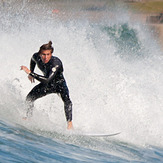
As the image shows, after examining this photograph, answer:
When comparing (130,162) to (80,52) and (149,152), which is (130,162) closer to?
(149,152)

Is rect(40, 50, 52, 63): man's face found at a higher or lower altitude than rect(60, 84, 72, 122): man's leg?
higher

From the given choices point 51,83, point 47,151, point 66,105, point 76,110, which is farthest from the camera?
point 76,110

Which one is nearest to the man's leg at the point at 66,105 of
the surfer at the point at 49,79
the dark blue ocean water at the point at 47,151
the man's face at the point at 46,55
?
the surfer at the point at 49,79

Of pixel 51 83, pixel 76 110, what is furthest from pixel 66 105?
pixel 76 110

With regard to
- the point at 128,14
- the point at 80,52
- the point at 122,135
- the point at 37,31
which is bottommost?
the point at 122,135

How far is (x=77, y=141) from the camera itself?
7262 millimetres

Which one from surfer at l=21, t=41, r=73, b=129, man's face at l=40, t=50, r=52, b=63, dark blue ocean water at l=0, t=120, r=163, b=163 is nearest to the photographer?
dark blue ocean water at l=0, t=120, r=163, b=163

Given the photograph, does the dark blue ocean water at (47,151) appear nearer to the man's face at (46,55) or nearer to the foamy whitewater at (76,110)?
the foamy whitewater at (76,110)

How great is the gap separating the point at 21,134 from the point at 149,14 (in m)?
35.4

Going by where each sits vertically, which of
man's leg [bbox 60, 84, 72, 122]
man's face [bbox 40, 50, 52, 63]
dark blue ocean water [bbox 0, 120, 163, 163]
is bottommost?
dark blue ocean water [bbox 0, 120, 163, 163]

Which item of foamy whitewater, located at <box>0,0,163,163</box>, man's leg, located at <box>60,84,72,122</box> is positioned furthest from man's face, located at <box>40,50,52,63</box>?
foamy whitewater, located at <box>0,0,163,163</box>

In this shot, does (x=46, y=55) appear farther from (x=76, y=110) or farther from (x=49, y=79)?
(x=76, y=110)

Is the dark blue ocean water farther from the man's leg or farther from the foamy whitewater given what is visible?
the man's leg

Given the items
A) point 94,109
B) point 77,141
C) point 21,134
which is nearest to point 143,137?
point 94,109
